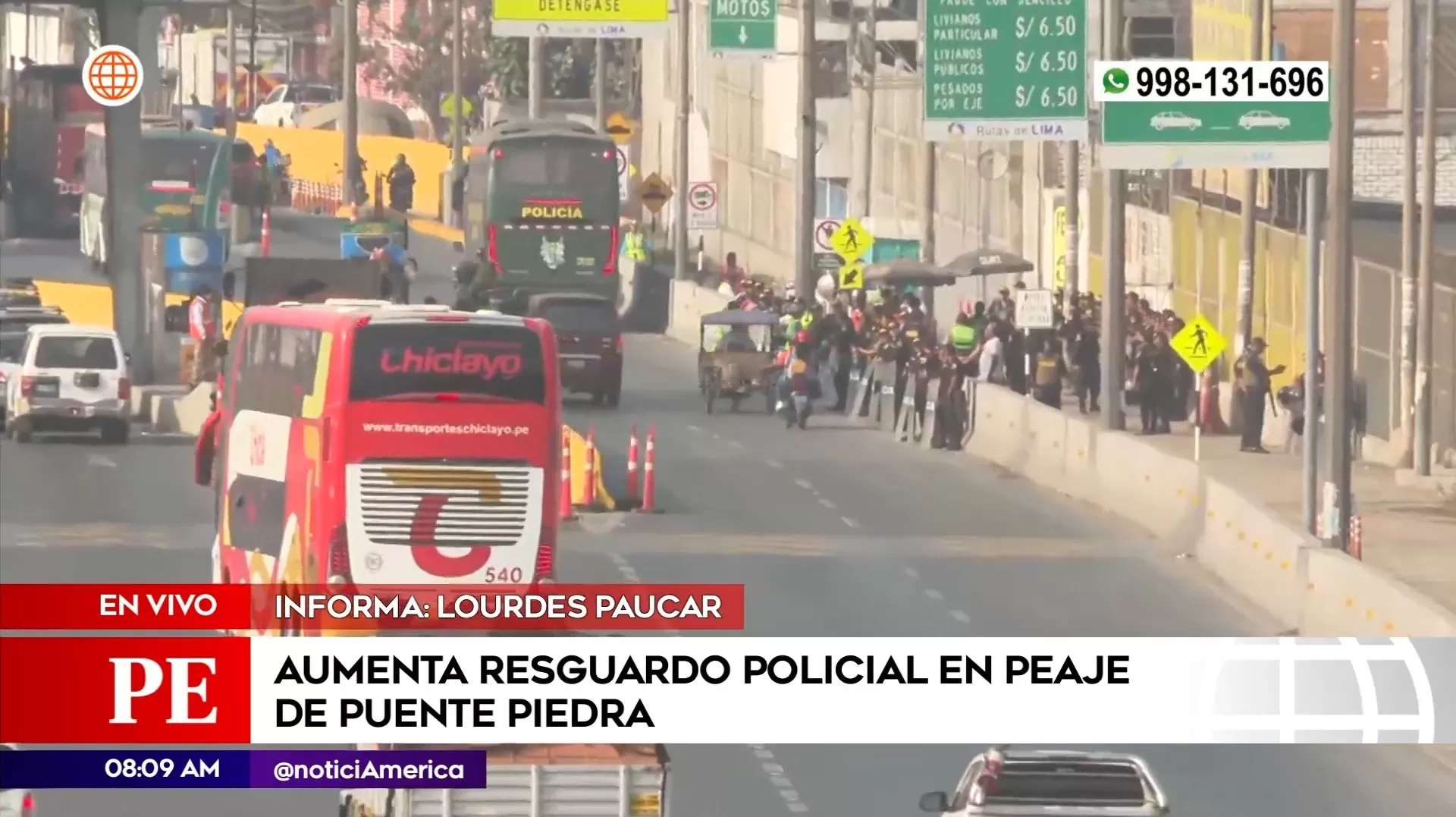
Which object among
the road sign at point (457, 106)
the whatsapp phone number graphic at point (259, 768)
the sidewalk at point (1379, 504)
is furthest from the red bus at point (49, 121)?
the whatsapp phone number graphic at point (259, 768)

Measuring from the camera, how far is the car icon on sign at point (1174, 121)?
33.5 meters

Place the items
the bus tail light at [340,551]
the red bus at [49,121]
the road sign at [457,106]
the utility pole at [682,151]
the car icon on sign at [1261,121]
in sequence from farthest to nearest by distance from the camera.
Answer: the road sign at [457,106]
the red bus at [49,121]
the utility pole at [682,151]
the car icon on sign at [1261,121]
the bus tail light at [340,551]

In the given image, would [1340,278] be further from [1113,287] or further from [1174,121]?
[1113,287]

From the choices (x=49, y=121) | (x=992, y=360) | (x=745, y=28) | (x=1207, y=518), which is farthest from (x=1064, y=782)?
(x=49, y=121)

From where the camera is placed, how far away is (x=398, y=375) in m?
27.6

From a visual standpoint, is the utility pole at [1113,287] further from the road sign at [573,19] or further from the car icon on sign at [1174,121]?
the road sign at [573,19]

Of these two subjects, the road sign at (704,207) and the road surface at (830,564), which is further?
the road sign at (704,207)

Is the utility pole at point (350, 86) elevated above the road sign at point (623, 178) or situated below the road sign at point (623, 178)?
above

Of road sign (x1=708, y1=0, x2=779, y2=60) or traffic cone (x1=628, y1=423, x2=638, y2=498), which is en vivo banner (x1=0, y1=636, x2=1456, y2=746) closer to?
traffic cone (x1=628, y1=423, x2=638, y2=498)

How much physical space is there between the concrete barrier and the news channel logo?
66cm

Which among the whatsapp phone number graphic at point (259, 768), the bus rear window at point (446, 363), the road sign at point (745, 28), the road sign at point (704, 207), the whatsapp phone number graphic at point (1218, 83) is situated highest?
the road sign at point (745, 28)

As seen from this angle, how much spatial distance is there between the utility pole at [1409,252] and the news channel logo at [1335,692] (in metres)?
17.3

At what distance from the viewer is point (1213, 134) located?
33000 mm

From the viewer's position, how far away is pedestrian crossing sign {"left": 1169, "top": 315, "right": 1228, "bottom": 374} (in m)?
38.7
